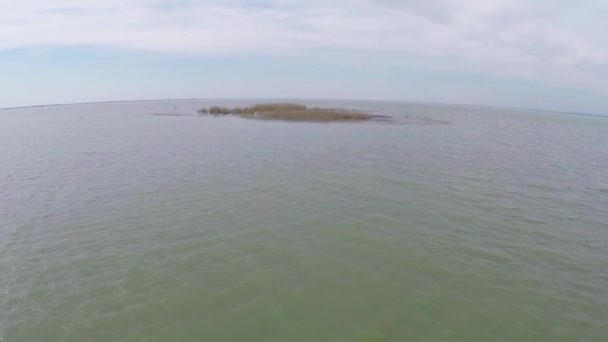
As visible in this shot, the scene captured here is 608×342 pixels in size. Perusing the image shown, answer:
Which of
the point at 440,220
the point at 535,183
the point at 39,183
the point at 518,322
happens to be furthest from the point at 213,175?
the point at 535,183

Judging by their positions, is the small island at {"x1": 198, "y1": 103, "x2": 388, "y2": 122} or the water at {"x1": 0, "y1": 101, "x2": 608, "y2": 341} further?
the small island at {"x1": 198, "y1": 103, "x2": 388, "y2": 122}

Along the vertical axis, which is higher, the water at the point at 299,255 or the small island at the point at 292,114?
the small island at the point at 292,114

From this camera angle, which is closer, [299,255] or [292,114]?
[299,255]

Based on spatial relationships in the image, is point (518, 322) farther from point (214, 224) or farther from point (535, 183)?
point (535, 183)

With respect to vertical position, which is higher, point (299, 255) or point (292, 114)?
point (292, 114)

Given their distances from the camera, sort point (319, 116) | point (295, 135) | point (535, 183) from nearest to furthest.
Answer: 1. point (535, 183)
2. point (295, 135)
3. point (319, 116)

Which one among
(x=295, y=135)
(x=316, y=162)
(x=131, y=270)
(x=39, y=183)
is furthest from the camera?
(x=295, y=135)

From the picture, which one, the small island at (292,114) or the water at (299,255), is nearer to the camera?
the water at (299,255)

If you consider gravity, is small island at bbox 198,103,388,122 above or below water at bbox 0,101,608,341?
above
